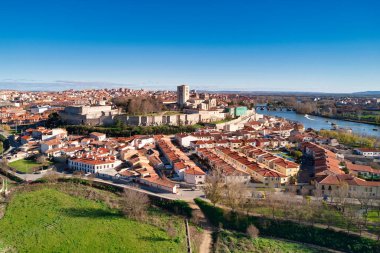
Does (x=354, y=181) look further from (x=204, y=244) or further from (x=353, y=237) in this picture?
(x=204, y=244)

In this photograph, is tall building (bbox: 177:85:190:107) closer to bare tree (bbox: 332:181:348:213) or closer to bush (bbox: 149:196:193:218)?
bush (bbox: 149:196:193:218)

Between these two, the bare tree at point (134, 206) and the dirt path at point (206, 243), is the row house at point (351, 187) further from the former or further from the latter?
the bare tree at point (134, 206)

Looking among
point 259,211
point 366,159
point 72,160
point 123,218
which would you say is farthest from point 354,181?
point 72,160

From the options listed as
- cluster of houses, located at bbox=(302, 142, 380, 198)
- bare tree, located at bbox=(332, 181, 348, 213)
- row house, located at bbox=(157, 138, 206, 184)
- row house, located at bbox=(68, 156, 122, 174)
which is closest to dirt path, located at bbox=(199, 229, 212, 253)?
row house, located at bbox=(157, 138, 206, 184)

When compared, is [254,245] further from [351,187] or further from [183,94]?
[183,94]

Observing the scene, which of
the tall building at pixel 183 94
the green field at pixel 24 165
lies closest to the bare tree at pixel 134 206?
the green field at pixel 24 165

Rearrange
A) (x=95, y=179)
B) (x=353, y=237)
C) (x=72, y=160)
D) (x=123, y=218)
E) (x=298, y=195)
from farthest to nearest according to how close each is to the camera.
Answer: (x=72, y=160)
(x=95, y=179)
(x=298, y=195)
(x=123, y=218)
(x=353, y=237)
